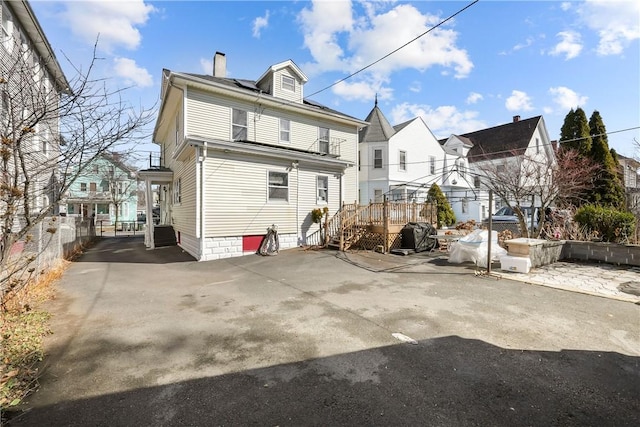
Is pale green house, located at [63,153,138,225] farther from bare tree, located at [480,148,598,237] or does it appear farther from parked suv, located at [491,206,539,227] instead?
parked suv, located at [491,206,539,227]

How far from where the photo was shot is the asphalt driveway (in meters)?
2.43

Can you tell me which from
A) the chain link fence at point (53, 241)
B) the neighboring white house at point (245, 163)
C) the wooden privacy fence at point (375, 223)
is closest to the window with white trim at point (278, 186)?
the neighboring white house at point (245, 163)

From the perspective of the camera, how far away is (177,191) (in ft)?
43.9

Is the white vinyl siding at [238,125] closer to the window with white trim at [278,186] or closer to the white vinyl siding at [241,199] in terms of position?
the white vinyl siding at [241,199]

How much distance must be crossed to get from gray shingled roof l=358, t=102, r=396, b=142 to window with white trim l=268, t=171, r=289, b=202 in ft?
37.2

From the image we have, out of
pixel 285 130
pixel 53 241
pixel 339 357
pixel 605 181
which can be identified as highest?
pixel 285 130

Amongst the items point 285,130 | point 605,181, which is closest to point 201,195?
point 285,130

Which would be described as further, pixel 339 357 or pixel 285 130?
pixel 285 130

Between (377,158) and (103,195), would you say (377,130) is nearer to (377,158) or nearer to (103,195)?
(377,158)

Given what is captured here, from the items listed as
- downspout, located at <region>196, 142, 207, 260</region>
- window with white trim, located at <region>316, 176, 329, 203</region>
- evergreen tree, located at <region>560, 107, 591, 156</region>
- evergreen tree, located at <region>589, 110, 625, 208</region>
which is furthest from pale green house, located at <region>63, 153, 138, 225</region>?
evergreen tree, located at <region>589, 110, 625, 208</region>

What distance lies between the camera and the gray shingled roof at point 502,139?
27469mm

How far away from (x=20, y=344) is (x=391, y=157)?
20.4 meters

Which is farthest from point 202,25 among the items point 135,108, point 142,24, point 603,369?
point 603,369

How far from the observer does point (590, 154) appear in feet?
44.9
